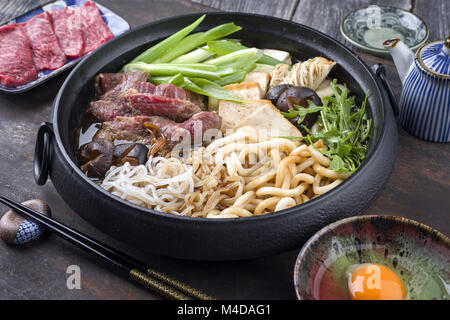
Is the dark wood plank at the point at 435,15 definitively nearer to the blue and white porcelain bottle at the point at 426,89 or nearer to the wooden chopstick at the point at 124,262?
the blue and white porcelain bottle at the point at 426,89

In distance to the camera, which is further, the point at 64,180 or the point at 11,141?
the point at 11,141

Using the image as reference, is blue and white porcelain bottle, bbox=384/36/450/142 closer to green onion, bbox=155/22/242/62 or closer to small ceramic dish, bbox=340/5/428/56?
small ceramic dish, bbox=340/5/428/56

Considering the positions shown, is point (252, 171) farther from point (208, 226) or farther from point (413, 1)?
point (413, 1)

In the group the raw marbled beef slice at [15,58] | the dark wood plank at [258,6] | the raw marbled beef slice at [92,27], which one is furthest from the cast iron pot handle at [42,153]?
the dark wood plank at [258,6]

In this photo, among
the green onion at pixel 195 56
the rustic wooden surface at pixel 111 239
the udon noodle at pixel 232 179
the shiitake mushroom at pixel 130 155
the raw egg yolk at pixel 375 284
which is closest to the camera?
the raw egg yolk at pixel 375 284

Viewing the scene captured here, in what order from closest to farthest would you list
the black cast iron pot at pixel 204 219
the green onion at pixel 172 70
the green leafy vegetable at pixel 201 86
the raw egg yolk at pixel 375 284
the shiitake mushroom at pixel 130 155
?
the raw egg yolk at pixel 375 284 → the black cast iron pot at pixel 204 219 → the shiitake mushroom at pixel 130 155 → the green leafy vegetable at pixel 201 86 → the green onion at pixel 172 70
